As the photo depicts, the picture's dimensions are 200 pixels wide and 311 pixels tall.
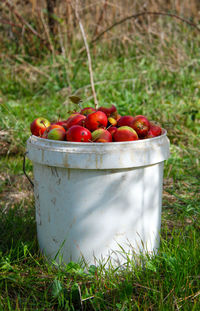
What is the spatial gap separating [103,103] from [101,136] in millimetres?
2526

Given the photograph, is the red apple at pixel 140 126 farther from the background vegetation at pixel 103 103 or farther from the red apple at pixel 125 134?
the background vegetation at pixel 103 103

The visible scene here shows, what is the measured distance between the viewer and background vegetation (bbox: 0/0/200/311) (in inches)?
68.3

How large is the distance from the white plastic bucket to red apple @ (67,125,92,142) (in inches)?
2.6

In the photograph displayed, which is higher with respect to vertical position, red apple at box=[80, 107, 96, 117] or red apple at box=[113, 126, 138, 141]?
red apple at box=[80, 107, 96, 117]

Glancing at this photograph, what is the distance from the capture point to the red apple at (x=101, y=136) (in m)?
1.81

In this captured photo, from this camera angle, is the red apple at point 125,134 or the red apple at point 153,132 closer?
the red apple at point 125,134

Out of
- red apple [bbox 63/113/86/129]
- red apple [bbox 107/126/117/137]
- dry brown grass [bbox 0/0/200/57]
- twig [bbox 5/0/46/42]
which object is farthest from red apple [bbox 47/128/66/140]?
twig [bbox 5/0/46/42]

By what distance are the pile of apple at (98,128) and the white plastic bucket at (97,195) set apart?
7cm

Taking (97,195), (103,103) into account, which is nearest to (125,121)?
(97,195)

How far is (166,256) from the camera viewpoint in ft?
6.17

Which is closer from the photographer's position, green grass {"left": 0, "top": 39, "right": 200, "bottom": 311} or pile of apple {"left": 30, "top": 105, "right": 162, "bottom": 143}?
green grass {"left": 0, "top": 39, "right": 200, "bottom": 311}

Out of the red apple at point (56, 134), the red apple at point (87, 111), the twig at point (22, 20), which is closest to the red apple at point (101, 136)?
the red apple at point (56, 134)

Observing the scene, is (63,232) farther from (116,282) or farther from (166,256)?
(166,256)

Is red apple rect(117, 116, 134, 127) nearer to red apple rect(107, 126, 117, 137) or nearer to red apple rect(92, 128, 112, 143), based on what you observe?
red apple rect(107, 126, 117, 137)
